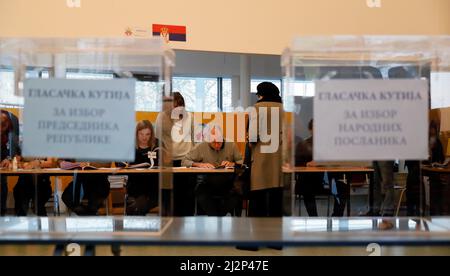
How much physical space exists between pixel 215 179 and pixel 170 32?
1427mm

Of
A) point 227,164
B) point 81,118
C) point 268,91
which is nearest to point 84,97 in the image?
point 81,118

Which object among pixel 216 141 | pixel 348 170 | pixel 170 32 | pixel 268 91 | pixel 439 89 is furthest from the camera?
pixel 216 141

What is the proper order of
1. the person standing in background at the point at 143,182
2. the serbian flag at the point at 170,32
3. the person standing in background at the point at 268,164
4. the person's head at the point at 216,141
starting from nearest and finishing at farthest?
the person standing in background at the point at 143,182, the person standing in background at the point at 268,164, the serbian flag at the point at 170,32, the person's head at the point at 216,141

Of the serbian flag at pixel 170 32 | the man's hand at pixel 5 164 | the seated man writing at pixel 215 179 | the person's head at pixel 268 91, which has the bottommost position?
the seated man writing at pixel 215 179

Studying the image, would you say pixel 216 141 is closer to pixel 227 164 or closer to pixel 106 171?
pixel 227 164

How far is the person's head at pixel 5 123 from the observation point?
3.99 feet

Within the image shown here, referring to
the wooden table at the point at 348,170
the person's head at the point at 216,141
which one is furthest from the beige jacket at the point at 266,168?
the person's head at the point at 216,141

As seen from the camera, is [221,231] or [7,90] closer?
[221,231]

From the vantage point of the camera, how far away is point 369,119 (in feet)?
3.20

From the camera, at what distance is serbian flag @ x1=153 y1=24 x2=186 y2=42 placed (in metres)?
3.16

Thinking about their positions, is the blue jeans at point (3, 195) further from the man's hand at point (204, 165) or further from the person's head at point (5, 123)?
the man's hand at point (204, 165)

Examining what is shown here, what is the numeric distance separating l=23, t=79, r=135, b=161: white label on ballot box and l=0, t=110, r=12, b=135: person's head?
0.25 meters

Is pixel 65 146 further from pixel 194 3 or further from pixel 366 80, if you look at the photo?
pixel 194 3

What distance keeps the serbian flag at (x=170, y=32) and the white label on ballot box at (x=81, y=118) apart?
2250mm
